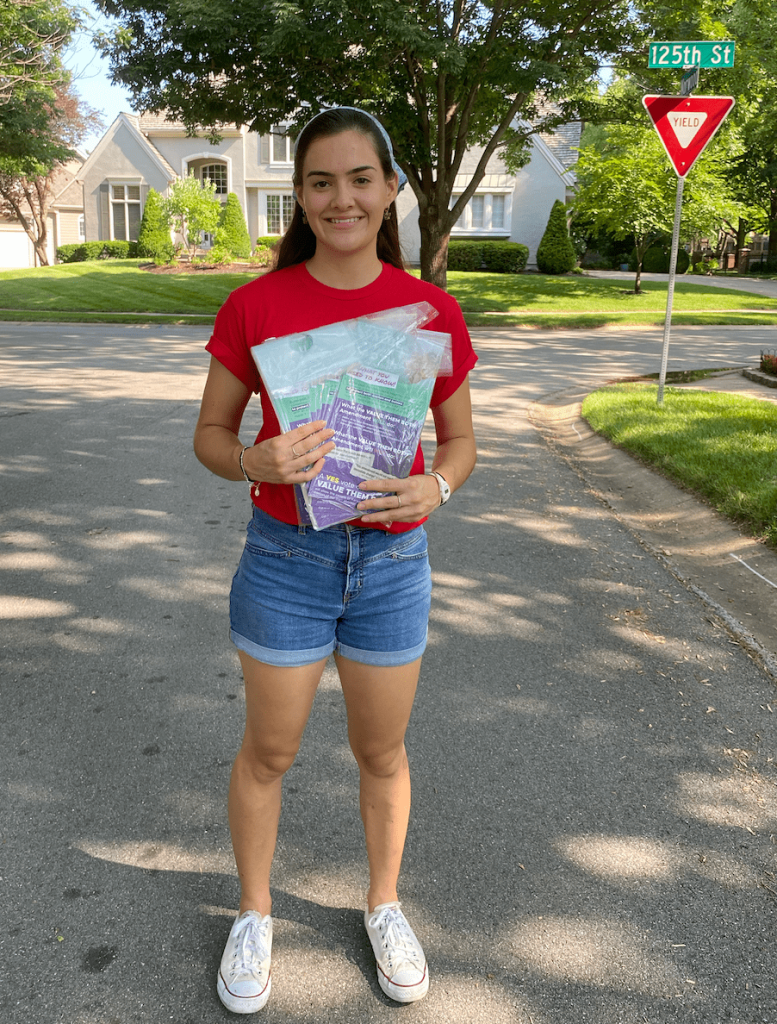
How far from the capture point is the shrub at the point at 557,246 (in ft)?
123

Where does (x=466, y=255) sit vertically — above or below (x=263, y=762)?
above

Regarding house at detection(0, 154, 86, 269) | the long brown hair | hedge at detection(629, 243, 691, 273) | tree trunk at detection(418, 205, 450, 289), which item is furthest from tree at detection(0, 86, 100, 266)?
the long brown hair

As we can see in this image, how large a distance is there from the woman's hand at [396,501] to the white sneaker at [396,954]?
Answer: 111 cm

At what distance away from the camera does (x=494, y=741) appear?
139 inches

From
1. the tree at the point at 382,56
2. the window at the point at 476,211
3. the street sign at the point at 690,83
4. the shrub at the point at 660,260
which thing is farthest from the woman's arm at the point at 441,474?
the shrub at the point at 660,260

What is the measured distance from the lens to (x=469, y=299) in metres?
29.3

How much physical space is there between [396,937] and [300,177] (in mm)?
1914

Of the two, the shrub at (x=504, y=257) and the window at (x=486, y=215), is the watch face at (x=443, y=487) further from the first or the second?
the window at (x=486, y=215)

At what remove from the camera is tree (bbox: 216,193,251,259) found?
122 ft

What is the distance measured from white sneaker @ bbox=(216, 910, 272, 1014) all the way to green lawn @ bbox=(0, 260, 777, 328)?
2188 centimetres

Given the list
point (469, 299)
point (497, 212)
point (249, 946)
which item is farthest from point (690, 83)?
point (497, 212)

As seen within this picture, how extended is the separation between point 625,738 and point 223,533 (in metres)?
3.32

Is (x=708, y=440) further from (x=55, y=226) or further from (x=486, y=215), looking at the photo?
(x=55, y=226)

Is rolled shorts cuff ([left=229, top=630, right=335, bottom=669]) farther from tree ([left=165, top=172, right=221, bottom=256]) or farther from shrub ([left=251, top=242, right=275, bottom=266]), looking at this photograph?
shrub ([left=251, top=242, right=275, bottom=266])
